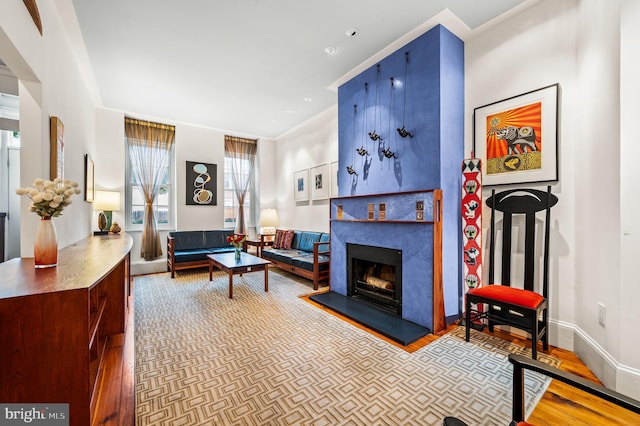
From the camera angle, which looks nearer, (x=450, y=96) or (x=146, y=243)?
(x=450, y=96)

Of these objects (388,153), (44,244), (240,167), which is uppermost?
(240,167)

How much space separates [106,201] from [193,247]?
1746 mm

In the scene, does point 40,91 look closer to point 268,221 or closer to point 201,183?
point 201,183

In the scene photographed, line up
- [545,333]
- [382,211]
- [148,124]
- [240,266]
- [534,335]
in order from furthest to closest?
[148,124] < [240,266] < [382,211] < [545,333] < [534,335]

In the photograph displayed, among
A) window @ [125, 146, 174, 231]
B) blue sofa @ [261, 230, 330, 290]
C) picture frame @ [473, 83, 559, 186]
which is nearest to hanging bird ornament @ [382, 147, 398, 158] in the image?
picture frame @ [473, 83, 559, 186]

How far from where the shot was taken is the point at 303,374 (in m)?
2.09

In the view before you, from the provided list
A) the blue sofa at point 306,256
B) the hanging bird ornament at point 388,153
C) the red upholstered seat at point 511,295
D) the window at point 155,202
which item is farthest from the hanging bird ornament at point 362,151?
the window at point 155,202

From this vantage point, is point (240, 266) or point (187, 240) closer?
point (240, 266)

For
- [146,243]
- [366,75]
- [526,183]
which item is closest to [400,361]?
[526,183]

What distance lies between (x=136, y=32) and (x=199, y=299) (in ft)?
11.1

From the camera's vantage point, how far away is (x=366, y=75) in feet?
12.3

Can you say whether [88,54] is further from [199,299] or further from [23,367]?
[23,367]

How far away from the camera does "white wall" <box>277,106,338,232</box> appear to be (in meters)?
Result: 5.33

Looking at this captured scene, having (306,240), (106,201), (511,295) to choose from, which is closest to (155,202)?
(106,201)
